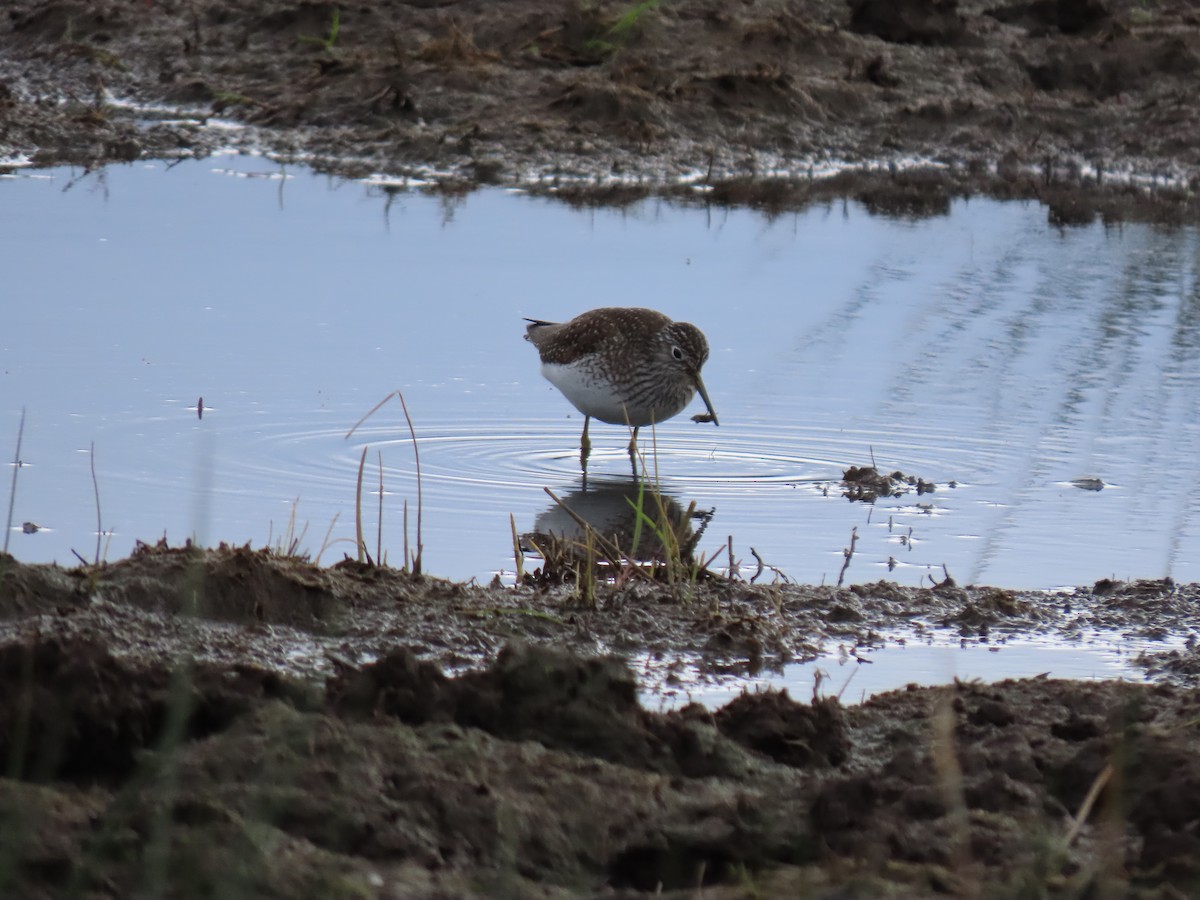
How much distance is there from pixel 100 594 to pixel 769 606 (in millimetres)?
1862

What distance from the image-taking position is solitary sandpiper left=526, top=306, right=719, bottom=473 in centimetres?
772

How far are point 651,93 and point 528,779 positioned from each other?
12112mm

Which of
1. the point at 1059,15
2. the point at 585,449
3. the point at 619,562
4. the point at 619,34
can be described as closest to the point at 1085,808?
the point at 619,562

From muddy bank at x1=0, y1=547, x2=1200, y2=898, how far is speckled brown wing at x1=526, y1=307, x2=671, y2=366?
3.50 meters

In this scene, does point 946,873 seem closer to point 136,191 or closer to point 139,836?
point 139,836

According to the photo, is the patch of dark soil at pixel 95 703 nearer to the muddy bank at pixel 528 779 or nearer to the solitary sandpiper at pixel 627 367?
the muddy bank at pixel 528 779

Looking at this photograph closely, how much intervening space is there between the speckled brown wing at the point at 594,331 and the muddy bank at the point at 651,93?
486 centimetres

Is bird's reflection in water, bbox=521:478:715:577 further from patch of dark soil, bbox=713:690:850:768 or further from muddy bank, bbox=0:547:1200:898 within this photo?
patch of dark soil, bbox=713:690:850:768

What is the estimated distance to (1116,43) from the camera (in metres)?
16.6

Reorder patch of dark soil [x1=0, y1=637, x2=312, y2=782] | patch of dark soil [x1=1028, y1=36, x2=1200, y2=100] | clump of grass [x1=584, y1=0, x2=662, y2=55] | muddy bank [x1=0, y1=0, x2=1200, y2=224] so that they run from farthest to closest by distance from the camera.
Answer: patch of dark soil [x1=1028, y1=36, x2=1200, y2=100]
clump of grass [x1=584, y1=0, x2=662, y2=55]
muddy bank [x1=0, y1=0, x2=1200, y2=224]
patch of dark soil [x1=0, y1=637, x2=312, y2=782]

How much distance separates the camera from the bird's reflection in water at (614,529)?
544cm

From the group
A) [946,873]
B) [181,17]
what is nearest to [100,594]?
[946,873]

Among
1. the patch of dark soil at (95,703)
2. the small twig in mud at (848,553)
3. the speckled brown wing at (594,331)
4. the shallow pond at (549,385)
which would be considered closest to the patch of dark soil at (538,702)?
the patch of dark soil at (95,703)

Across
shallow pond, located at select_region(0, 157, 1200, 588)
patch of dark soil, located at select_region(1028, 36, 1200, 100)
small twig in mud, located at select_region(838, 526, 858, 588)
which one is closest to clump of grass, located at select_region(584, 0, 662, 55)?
shallow pond, located at select_region(0, 157, 1200, 588)
